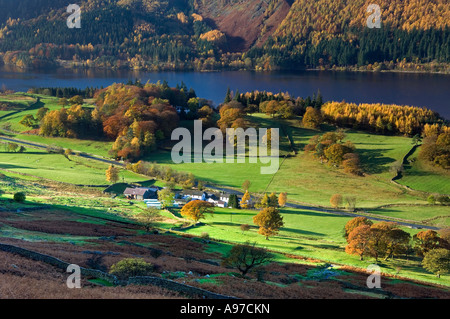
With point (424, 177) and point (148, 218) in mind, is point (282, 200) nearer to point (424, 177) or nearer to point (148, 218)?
point (148, 218)

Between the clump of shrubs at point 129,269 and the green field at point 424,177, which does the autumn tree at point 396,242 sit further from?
the green field at point 424,177

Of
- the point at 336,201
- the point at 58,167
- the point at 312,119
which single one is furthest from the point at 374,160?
the point at 58,167

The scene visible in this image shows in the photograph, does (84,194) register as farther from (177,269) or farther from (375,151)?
(375,151)

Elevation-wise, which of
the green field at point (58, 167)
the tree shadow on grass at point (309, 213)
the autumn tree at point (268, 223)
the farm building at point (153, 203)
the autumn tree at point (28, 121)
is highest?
the autumn tree at point (28, 121)

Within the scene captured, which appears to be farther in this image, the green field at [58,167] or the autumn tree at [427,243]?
the green field at [58,167]

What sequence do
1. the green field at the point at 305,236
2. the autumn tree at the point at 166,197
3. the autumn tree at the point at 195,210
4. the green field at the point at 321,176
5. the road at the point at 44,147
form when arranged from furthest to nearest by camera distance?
1. the road at the point at 44,147
2. the green field at the point at 321,176
3. the autumn tree at the point at 166,197
4. the autumn tree at the point at 195,210
5. the green field at the point at 305,236

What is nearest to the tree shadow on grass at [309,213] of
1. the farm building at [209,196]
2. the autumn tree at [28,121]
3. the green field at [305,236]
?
the green field at [305,236]

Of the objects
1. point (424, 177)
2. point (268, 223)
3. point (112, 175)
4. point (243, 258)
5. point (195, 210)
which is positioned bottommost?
point (424, 177)
